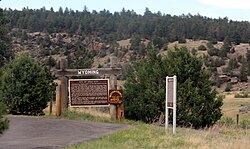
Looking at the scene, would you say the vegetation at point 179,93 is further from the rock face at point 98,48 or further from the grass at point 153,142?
the rock face at point 98,48

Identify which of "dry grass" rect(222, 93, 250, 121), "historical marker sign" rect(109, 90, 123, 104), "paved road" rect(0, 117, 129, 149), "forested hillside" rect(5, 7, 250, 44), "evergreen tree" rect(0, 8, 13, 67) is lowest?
"dry grass" rect(222, 93, 250, 121)

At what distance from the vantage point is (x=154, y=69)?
24094 mm

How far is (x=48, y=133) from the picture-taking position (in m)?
14.9

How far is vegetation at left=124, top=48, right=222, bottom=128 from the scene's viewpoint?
22.3 metres

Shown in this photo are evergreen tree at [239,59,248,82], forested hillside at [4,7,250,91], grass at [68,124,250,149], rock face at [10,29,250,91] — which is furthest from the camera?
forested hillside at [4,7,250,91]

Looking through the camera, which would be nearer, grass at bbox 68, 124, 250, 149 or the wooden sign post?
grass at bbox 68, 124, 250, 149

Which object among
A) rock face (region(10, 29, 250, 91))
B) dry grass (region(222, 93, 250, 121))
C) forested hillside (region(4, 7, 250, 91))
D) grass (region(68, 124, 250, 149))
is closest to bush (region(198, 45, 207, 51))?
forested hillside (region(4, 7, 250, 91))

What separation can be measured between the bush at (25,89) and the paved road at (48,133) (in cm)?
564

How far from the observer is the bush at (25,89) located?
24.2 meters

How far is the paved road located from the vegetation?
513 centimetres

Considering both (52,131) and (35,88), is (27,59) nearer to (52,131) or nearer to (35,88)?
(35,88)

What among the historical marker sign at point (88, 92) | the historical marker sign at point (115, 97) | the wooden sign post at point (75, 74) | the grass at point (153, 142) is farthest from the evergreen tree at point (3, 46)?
the grass at point (153, 142)

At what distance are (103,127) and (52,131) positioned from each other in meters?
2.23

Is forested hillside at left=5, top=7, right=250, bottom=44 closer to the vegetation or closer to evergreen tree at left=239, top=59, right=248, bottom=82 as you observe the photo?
evergreen tree at left=239, top=59, right=248, bottom=82
